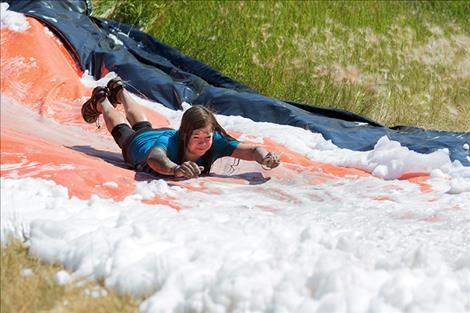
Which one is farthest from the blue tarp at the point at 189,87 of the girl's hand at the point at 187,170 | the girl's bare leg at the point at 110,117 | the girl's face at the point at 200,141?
the girl's hand at the point at 187,170

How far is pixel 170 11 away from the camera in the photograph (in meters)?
6.74

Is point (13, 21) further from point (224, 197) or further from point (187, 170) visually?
point (224, 197)

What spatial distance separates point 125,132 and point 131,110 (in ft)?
0.75

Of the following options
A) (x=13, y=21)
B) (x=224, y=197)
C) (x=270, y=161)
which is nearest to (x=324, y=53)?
(x=13, y=21)

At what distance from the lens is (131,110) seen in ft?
14.1

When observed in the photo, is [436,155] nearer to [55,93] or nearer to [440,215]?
[440,215]

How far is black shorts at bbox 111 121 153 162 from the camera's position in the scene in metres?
4.01

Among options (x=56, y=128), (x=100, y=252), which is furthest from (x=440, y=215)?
(x=56, y=128)

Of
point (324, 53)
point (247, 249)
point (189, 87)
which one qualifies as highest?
point (324, 53)

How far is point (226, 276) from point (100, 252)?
40cm

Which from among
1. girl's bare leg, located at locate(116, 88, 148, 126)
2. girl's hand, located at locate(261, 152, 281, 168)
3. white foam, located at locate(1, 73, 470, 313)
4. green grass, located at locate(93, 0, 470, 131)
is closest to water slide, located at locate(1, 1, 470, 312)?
white foam, located at locate(1, 73, 470, 313)

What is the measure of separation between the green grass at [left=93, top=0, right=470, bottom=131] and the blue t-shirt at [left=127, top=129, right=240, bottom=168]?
241cm

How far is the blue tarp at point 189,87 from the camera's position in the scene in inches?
191

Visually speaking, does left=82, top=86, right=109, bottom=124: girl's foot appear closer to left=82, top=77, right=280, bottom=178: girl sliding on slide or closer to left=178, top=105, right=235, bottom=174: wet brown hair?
left=82, top=77, right=280, bottom=178: girl sliding on slide
